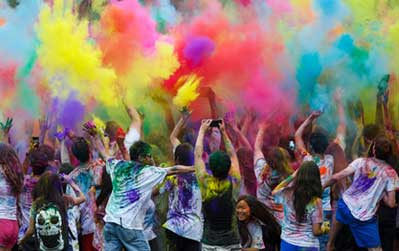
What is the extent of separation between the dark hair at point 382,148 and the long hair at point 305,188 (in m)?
0.89

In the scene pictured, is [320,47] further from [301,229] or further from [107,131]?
[301,229]

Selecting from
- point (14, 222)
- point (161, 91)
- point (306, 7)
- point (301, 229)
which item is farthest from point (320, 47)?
point (14, 222)

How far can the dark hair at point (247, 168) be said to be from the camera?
763 centimetres

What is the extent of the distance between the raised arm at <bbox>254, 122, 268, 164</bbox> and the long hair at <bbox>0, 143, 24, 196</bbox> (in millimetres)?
2428

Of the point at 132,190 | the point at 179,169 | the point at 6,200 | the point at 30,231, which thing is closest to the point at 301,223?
the point at 179,169

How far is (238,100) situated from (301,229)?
335cm

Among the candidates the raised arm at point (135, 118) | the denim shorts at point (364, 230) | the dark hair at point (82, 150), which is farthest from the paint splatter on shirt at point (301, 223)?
the dark hair at point (82, 150)

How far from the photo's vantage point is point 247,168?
25.1 ft

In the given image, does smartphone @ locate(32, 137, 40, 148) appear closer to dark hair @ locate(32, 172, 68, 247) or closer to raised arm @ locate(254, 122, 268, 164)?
dark hair @ locate(32, 172, 68, 247)

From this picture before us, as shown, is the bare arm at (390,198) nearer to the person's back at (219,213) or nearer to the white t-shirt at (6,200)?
the person's back at (219,213)

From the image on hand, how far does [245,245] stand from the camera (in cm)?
621

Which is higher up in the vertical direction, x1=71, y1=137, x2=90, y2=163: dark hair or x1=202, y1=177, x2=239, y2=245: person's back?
x1=71, y1=137, x2=90, y2=163: dark hair

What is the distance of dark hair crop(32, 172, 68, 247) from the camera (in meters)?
6.16

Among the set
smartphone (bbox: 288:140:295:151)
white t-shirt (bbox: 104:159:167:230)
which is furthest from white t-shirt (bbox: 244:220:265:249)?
smartphone (bbox: 288:140:295:151)
